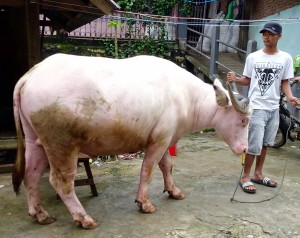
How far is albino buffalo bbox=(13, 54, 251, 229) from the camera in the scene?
3314 mm

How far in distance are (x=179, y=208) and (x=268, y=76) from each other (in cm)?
186

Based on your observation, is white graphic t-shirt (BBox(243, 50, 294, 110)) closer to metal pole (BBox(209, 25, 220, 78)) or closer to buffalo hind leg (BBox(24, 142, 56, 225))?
buffalo hind leg (BBox(24, 142, 56, 225))

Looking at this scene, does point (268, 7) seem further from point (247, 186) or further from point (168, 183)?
point (168, 183)

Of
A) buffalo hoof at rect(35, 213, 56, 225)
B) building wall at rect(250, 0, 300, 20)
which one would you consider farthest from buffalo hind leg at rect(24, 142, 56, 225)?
building wall at rect(250, 0, 300, 20)

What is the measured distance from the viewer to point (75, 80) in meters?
3.36

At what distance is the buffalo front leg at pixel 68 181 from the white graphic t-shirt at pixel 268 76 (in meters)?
2.31

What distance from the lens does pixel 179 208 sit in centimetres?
411

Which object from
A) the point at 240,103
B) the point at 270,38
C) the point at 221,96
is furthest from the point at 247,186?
the point at 270,38

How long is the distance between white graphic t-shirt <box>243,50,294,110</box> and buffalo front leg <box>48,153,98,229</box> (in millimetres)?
2306

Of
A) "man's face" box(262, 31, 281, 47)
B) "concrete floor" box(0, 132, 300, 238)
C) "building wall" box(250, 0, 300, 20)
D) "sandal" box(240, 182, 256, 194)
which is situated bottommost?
"concrete floor" box(0, 132, 300, 238)

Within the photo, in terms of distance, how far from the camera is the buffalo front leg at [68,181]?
345cm

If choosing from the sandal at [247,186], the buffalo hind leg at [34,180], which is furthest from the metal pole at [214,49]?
the buffalo hind leg at [34,180]

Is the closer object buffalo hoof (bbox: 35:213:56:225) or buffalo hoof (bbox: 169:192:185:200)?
buffalo hoof (bbox: 35:213:56:225)

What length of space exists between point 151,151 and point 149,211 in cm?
64
